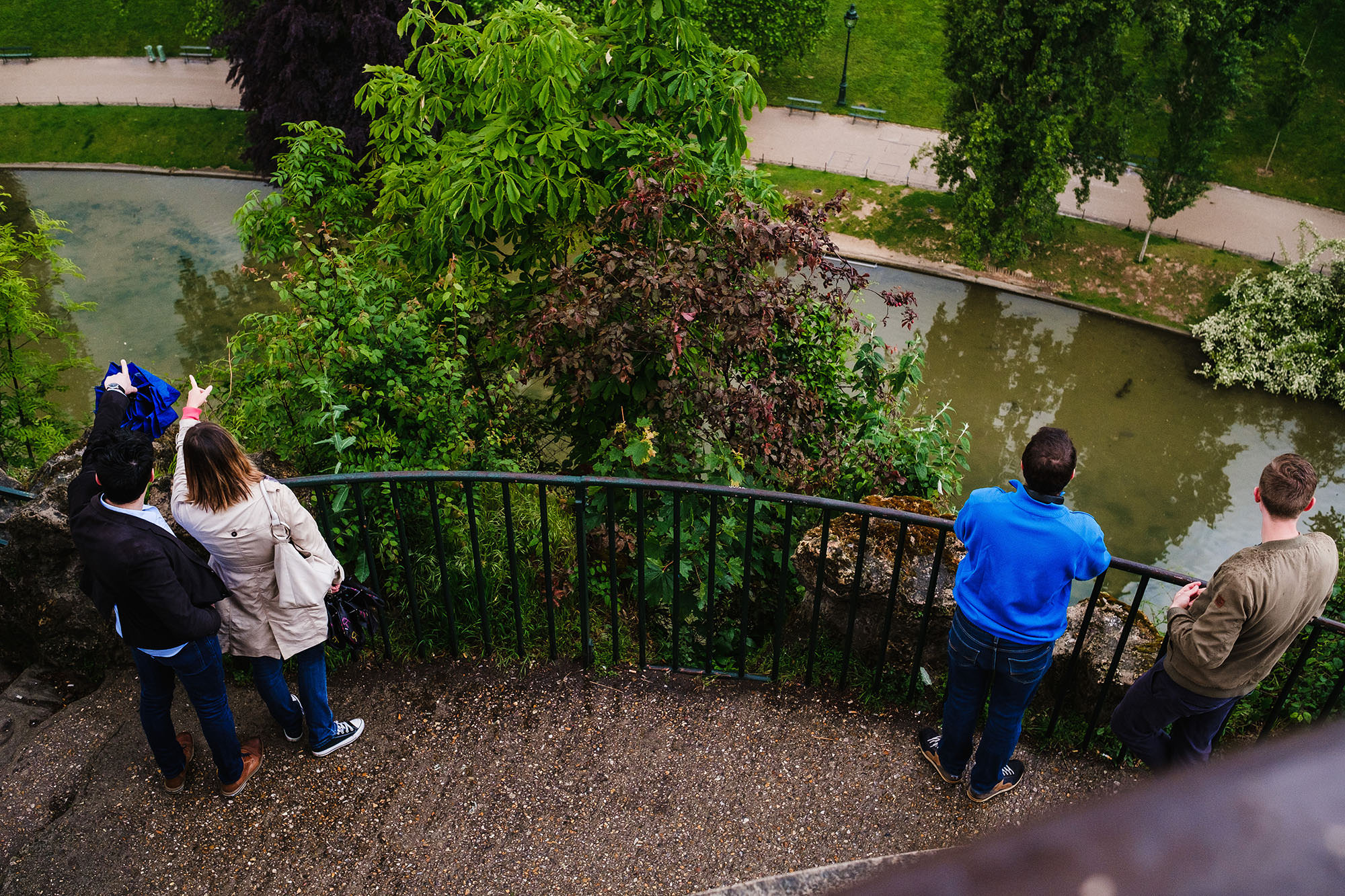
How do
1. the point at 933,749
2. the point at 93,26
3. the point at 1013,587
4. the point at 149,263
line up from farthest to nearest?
the point at 93,26 → the point at 149,263 → the point at 933,749 → the point at 1013,587

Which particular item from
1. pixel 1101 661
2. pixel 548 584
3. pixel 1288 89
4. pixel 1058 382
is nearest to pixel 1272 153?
→ pixel 1288 89

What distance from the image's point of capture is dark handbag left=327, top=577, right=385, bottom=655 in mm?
4273

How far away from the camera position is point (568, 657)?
4.96 metres

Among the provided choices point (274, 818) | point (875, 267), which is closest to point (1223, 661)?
point (274, 818)

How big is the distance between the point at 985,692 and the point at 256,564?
3.03m

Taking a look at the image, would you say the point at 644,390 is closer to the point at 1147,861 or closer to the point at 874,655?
the point at 874,655

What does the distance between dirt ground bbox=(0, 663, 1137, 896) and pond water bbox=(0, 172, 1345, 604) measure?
9.36m

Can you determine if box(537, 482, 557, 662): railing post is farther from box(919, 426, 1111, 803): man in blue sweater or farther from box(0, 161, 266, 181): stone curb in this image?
box(0, 161, 266, 181): stone curb

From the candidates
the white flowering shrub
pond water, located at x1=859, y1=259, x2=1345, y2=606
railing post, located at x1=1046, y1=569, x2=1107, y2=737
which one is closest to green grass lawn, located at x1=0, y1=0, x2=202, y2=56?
pond water, located at x1=859, y1=259, x2=1345, y2=606

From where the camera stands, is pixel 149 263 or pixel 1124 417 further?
pixel 149 263

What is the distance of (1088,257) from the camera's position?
61.5ft

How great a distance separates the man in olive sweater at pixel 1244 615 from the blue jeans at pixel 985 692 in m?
0.47

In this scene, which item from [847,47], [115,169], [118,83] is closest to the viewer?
[115,169]

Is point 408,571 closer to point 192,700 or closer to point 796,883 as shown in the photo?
point 192,700
